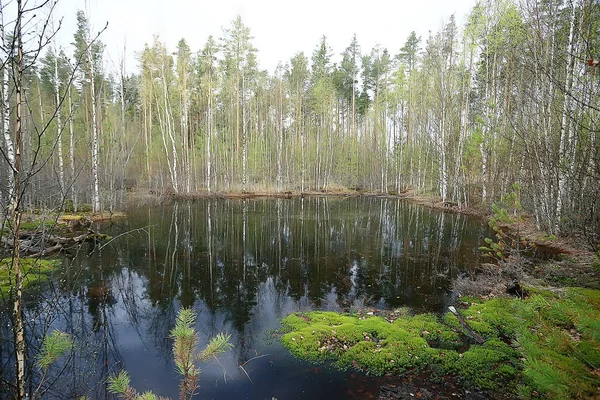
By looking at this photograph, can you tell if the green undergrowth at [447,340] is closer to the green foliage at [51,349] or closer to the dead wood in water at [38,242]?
the green foliage at [51,349]

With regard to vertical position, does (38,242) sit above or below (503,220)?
above

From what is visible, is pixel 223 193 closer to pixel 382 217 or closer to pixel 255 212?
pixel 255 212

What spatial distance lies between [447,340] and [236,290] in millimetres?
4585

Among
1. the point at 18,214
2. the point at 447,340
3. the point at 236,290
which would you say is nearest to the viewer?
the point at 18,214

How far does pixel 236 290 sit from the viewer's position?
285 inches

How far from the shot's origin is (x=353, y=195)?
100 feet

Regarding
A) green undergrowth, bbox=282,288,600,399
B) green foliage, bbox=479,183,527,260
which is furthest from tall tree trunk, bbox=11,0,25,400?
green foliage, bbox=479,183,527,260

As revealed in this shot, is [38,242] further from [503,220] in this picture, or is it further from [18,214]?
[503,220]

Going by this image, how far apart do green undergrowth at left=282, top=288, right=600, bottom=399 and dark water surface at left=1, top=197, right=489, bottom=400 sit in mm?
433

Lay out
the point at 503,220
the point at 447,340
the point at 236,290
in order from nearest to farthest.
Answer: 1. the point at 447,340
2. the point at 503,220
3. the point at 236,290

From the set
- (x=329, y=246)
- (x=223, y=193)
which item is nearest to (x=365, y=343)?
(x=329, y=246)

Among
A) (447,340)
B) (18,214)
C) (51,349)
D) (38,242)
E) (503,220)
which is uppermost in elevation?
(18,214)

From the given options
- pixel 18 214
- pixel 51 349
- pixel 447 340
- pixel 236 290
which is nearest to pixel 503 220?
pixel 447 340

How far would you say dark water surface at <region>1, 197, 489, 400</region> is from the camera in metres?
4.19
